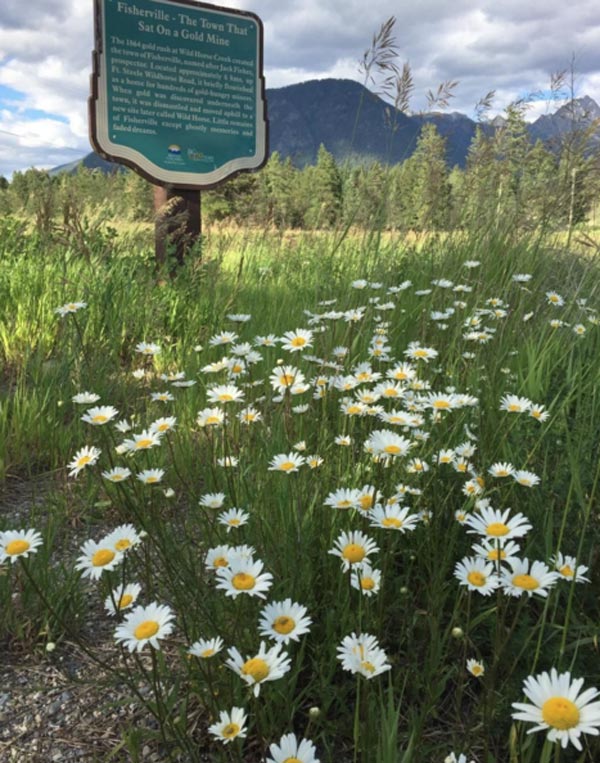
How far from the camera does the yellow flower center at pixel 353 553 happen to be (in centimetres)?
90

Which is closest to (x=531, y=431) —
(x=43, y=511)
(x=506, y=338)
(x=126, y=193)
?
(x=506, y=338)

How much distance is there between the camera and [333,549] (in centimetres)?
96

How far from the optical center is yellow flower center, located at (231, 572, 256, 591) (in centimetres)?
89

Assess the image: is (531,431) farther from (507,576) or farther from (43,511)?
(43,511)

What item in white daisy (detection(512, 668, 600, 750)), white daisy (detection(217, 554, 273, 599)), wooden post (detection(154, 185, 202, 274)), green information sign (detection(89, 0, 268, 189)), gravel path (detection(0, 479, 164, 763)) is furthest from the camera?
wooden post (detection(154, 185, 202, 274))

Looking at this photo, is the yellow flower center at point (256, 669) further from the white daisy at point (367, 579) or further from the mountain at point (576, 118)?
the mountain at point (576, 118)

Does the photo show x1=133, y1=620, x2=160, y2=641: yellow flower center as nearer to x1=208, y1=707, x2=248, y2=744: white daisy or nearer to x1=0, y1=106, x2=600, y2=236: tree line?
x1=208, y1=707, x2=248, y2=744: white daisy

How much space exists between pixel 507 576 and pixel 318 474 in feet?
2.50

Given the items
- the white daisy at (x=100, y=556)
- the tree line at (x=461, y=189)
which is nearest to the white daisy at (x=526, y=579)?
the white daisy at (x=100, y=556)

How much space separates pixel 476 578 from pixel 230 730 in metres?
0.44

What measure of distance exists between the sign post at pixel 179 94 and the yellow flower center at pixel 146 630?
11.6 ft

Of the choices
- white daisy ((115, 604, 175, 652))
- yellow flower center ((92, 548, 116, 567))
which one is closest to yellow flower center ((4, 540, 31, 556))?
yellow flower center ((92, 548, 116, 567))

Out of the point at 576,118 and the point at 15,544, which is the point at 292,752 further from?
the point at 576,118

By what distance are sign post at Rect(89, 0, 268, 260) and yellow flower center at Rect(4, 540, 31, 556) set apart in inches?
132
